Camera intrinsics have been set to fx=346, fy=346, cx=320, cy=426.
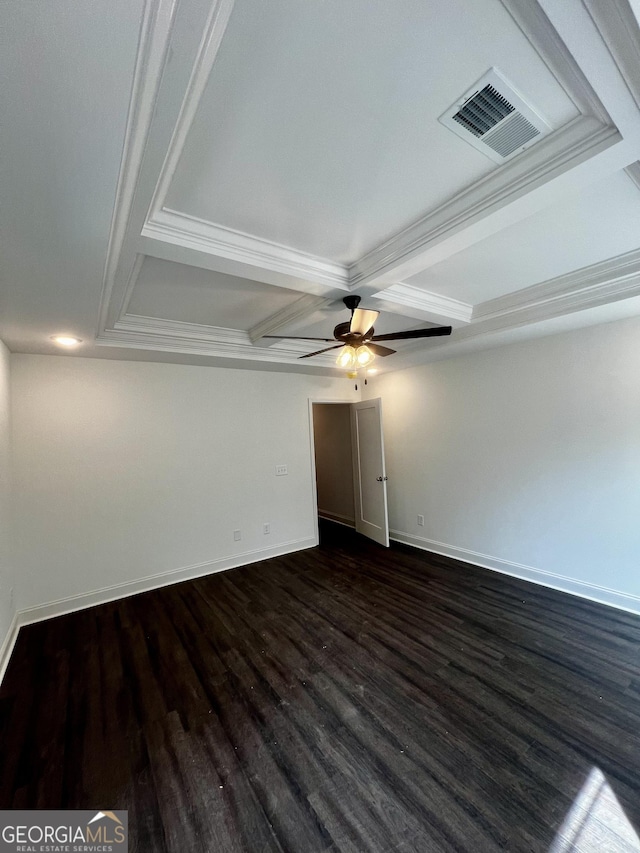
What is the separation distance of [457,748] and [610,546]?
2337 millimetres

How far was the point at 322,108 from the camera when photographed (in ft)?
4.00

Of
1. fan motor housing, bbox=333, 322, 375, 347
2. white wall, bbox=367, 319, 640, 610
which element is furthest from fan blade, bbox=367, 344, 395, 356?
white wall, bbox=367, 319, 640, 610

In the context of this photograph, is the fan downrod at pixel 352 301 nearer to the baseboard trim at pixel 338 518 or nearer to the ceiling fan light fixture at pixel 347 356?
the ceiling fan light fixture at pixel 347 356

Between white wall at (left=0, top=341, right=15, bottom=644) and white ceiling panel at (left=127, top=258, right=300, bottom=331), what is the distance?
117 centimetres

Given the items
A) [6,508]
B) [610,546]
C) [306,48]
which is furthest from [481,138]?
[6,508]

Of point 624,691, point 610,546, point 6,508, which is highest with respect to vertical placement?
point 6,508

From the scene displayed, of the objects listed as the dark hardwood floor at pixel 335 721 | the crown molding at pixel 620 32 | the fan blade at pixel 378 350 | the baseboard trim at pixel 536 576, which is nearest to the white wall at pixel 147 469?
the dark hardwood floor at pixel 335 721

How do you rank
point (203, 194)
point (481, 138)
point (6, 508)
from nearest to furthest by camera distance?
1. point (481, 138)
2. point (203, 194)
3. point (6, 508)

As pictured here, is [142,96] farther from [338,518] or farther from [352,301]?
[338,518]

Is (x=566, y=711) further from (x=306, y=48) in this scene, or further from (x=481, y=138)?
(x=306, y=48)

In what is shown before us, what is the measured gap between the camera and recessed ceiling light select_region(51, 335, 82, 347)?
2818 millimetres

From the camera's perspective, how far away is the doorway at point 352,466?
4.81 metres

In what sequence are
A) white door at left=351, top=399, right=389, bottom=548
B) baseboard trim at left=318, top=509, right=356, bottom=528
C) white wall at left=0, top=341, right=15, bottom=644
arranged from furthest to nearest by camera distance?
baseboard trim at left=318, top=509, right=356, bottom=528
white door at left=351, top=399, right=389, bottom=548
white wall at left=0, top=341, right=15, bottom=644

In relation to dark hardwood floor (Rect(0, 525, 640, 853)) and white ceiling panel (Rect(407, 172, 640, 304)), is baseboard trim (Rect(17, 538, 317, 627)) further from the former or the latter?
white ceiling panel (Rect(407, 172, 640, 304))
